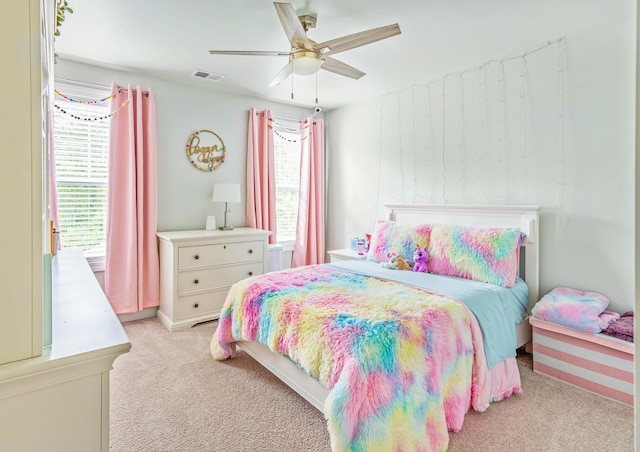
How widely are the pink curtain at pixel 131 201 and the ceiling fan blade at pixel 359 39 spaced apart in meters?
2.16

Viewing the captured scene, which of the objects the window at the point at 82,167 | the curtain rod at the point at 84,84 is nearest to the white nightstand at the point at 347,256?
the window at the point at 82,167

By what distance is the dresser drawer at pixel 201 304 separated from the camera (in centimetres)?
336

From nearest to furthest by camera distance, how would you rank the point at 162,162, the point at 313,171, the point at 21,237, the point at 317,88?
the point at 21,237
the point at 162,162
the point at 317,88
the point at 313,171

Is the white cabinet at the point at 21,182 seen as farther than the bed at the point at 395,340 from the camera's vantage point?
No

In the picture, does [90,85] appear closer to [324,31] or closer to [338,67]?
[324,31]

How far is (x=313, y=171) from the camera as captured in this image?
15.5ft

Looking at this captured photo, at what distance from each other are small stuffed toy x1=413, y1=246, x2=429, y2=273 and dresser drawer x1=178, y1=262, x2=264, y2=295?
173cm

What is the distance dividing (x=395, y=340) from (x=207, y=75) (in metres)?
3.17

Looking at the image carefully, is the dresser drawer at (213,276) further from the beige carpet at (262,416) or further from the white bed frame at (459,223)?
the white bed frame at (459,223)

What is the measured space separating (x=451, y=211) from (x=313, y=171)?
6.67 feet

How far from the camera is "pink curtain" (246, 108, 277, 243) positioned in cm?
420

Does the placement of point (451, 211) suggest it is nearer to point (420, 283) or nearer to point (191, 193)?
point (420, 283)

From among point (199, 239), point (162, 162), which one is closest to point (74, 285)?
point (199, 239)

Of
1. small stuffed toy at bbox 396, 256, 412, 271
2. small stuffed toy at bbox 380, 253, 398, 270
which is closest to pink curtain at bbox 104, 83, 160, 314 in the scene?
small stuffed toy at bbox 380, 253, 398, 270
